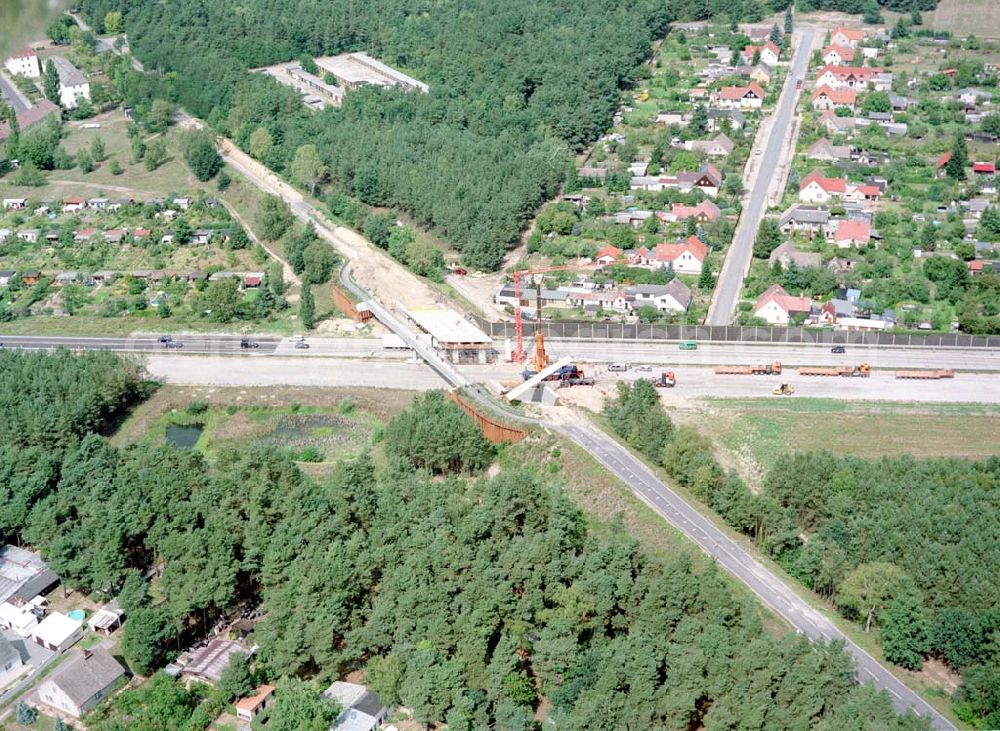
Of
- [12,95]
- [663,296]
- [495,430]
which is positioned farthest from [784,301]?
[12,95]

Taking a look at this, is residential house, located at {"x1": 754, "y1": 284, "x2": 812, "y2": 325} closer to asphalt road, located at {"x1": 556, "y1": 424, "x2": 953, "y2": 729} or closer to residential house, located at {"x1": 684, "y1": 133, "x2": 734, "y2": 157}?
asphalt road, located at {"x1": 556, "y1": 424, "x2": 953, "y2": 729}

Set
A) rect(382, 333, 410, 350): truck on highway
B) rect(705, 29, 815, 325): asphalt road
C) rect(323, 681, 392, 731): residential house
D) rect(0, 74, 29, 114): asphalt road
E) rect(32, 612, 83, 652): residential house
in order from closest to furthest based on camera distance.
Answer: rect(323, 681, 392, 731): residential house, rect(32, 612, 83, 652): residential house, rect(382, 333, 410, 350): truck on highway, rect(705, 29, 815, 325): asphalt road, rect(0, 74, 29, 114): asphalt road

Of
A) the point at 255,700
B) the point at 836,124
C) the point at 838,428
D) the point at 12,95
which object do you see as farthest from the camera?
the point at 12,95

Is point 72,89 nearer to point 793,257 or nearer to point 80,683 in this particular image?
point 793,257

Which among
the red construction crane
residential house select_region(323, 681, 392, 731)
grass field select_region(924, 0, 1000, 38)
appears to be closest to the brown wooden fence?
the red construction crane

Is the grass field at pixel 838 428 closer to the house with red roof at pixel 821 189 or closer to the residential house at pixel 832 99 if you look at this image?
the house with red roof at pixel 821 189

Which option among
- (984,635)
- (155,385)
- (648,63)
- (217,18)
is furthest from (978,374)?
(217,18)

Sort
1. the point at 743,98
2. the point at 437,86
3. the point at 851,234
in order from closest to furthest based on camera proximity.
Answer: the point at 851,234, the point at 743,98, the point at 437,86
